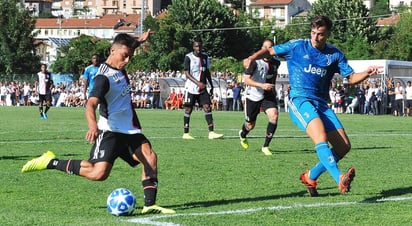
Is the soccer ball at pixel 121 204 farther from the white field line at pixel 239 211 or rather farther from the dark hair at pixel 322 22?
the dark hair at pixel 322 22

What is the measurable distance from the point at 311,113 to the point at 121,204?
2818mm

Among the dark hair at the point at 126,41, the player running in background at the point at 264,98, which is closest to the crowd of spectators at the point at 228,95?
the player running in background at the point at 264,98

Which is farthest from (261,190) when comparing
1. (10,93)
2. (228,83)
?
(10,93)

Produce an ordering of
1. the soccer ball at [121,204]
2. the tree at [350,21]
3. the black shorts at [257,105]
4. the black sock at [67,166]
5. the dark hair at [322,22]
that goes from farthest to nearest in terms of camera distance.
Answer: the tree at [350,21], the black shorts at [257,105], the dark hair at [322,22], the black sock at [67,166], the soccer ball at [121,204]

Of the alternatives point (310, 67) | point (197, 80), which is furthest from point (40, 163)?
point (197, 80)

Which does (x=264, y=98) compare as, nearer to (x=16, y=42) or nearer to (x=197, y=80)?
(x=197, y=80)

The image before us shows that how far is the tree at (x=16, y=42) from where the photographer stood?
104 m

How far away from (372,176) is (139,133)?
4366 millimetres

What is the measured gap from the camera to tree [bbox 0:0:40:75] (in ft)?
342

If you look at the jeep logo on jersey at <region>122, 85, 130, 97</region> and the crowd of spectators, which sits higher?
the jeep logo on jersey at <region>122, 85, 130, 97</region>

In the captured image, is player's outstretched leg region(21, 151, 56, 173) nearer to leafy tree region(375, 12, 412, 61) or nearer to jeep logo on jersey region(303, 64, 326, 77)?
jeep logo on jersey region(303, 64, 326, 77)

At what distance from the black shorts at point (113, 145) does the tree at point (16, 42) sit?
96409mm

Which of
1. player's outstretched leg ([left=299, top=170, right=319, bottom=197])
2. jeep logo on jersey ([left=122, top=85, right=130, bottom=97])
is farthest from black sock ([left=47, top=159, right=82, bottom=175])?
player's outstretched leg ([left=299, top=170, right=319, bottom=197])

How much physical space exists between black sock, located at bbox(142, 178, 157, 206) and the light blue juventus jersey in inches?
94.9
